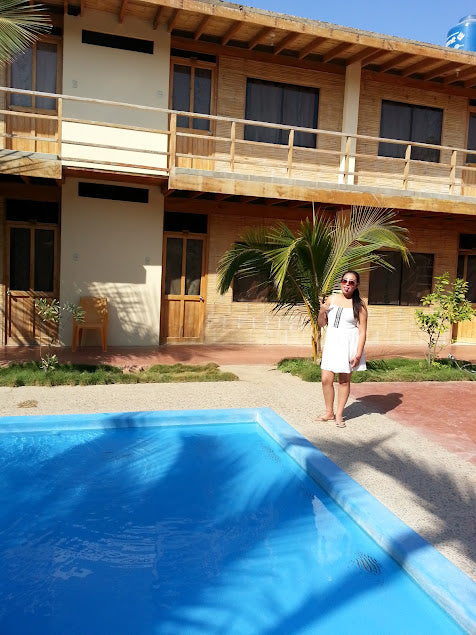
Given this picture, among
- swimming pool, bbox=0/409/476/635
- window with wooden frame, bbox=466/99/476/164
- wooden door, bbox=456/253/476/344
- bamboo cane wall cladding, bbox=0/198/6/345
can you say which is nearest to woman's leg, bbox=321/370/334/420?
swimming pool, bbox=0/409/476/635

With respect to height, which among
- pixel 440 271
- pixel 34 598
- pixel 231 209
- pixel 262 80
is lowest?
pixel 34 598

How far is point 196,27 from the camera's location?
11.5m

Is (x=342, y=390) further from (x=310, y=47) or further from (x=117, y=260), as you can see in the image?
(x=310, y=47)

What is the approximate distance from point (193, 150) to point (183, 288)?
10.1ft

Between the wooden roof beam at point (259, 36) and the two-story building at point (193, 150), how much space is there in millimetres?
30

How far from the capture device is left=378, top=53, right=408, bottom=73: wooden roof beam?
12.4 m

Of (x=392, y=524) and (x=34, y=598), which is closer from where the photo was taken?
(x=34, y=598)

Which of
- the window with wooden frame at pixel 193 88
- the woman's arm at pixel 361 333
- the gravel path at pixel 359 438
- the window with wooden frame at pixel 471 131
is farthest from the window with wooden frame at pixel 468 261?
the woman's arm at pixel 361 333

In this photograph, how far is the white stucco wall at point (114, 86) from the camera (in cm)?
1087

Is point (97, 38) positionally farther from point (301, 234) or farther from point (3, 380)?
point (3, 380)

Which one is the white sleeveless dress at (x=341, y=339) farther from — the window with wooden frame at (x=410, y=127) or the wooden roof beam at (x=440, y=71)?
the wooden roof beam at (x=440, y=71)

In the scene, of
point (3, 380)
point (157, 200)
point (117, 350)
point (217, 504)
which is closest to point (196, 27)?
point (157, 200)

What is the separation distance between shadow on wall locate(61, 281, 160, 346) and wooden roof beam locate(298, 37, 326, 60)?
6.16 meters

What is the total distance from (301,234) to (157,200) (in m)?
4.07
